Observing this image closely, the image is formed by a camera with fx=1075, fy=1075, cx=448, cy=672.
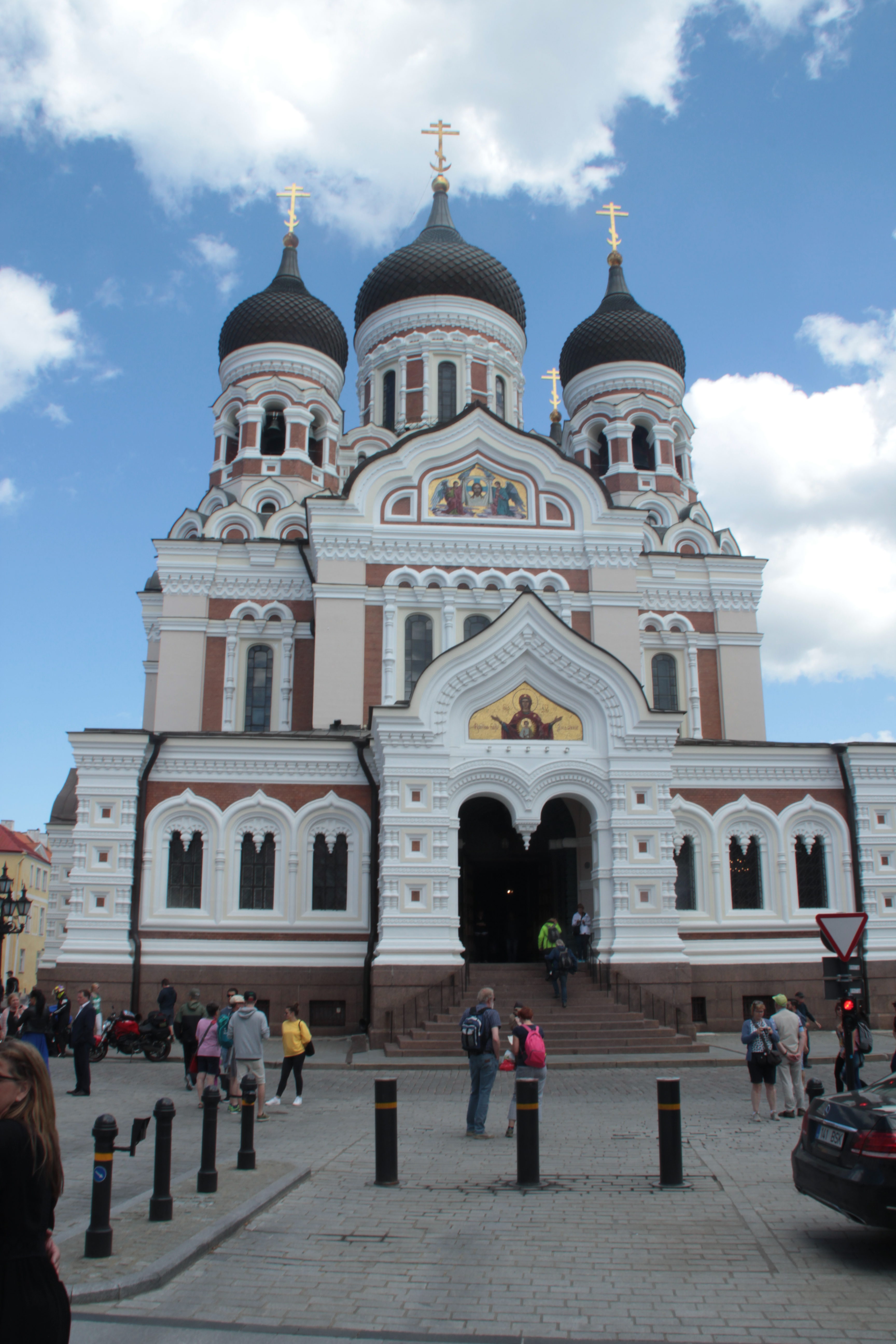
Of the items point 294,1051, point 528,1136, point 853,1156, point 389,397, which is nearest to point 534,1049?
point 528,1136

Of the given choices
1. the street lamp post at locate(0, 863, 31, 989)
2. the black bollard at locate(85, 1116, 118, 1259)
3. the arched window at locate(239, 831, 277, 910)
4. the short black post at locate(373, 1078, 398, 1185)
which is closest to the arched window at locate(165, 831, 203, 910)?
the arched window at locate(239, 831, 277, 910)

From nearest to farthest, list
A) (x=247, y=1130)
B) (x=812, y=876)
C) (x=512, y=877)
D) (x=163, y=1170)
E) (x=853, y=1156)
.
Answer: (x=853, y=1156), (x=163, y=1170), (x=247, y=1130), (x=812, y=876), (x=512, y=877)

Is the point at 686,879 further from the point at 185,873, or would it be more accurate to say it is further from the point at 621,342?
the point at 621,342

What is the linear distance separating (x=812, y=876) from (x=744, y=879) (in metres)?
1.42

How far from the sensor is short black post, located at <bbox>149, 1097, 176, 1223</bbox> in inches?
289

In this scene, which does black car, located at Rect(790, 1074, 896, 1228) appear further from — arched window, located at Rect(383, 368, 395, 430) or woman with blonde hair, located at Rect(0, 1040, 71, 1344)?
arched window, located at Rect(383, 368, 395, 430)

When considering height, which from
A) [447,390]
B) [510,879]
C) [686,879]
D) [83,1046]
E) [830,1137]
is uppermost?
[447,390]

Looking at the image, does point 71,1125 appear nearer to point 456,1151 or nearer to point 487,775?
point 456,1151

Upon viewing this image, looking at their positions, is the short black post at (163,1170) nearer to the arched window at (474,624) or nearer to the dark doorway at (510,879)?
Answer: the dark doorway at (510,879)

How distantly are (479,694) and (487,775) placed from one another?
1548 millimetres

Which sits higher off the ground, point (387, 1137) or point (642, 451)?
point (642, 451)

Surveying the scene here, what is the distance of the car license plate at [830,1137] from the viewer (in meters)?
6.89

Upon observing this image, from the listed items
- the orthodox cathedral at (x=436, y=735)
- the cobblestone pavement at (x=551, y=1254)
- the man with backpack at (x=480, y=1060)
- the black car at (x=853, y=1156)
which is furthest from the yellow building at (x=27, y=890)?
the black car at (x=853, y=1156)

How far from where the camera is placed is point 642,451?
112 ft
